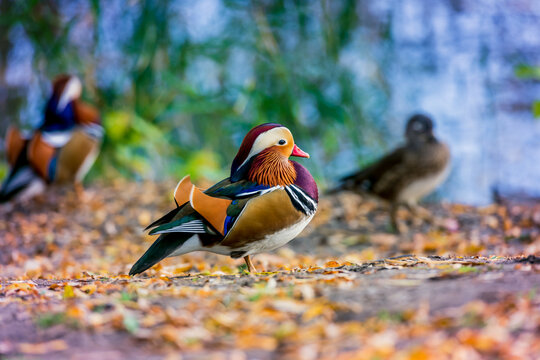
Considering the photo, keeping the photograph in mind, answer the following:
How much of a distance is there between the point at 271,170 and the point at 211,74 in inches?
239

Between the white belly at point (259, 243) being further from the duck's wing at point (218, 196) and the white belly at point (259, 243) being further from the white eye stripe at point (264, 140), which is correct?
the white eye stripe at point (264, 140)

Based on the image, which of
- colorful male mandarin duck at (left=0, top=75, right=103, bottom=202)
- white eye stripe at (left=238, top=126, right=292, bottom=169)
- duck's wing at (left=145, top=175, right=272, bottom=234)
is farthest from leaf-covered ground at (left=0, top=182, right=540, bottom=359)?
colorful male mandarin duck at (left=0, top=75, right=103, bottom=202)

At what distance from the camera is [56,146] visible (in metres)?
6.94

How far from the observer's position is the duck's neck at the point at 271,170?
3150 millimetres

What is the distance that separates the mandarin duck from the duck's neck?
2854 millimetres

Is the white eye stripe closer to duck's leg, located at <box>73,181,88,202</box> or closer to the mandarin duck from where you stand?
the mandarin duck

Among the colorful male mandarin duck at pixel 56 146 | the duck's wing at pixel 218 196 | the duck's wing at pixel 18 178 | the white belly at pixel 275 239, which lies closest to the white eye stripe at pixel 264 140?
the duck's wing at pixel 218 196

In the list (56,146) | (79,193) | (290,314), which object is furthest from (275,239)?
(56,146)

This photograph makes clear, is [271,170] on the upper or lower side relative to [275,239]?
upper

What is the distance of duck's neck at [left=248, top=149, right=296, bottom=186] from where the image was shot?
315 centimetres

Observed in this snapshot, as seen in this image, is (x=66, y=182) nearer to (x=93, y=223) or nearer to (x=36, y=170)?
(x=36, y=170)

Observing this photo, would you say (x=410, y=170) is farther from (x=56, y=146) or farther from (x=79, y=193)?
(x=56, y=146)

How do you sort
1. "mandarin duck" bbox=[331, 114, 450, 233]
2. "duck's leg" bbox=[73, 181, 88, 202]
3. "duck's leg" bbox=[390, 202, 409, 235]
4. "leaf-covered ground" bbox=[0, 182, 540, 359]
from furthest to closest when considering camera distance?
"duck's leg" bbox=[73, 181, 88, 202] → "duck's leg" bbox=[390, 202, 409, 235] → "mandarin duck" bbox=[331, 114, 450, 233] → "leaf-covered ground" bbox=[0, 182, 540, 359]

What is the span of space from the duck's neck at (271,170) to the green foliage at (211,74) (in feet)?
15.0
